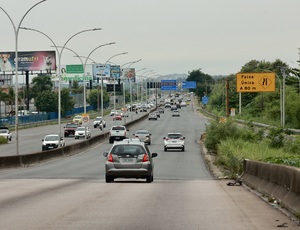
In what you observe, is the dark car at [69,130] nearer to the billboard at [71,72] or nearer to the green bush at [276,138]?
the green bush at [276,138]

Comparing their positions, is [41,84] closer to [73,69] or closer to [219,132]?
[73,69]

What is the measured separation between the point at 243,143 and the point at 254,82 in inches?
1375

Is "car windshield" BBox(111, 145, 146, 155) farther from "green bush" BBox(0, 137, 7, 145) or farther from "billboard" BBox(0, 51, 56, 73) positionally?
"billboard" BBox(0, 51, 56, 73)

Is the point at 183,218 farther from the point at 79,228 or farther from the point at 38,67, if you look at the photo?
the point at 38,67

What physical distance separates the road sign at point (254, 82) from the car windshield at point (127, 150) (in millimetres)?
56431

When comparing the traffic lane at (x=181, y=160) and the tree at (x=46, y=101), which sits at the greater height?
the tree at (x=46, y=101)

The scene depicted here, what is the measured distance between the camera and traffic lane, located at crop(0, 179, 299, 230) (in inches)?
472

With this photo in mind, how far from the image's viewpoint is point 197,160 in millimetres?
51750

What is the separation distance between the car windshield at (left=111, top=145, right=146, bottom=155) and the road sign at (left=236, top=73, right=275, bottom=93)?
56.4 meters

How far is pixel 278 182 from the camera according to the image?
56.4ft

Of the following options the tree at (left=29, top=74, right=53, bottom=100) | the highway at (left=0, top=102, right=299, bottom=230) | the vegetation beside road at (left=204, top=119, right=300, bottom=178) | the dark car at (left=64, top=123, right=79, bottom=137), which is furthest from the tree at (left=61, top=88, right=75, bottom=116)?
the highway at (left=0, top=102, right=299, bottom=230)

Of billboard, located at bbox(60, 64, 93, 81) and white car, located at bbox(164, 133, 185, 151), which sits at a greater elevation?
billboard, located at bbox(60, 64, 93, 81)

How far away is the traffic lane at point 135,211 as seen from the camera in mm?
11977

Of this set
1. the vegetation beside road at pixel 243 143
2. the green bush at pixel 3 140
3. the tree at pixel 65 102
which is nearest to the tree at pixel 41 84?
the tree at pixel 65 102
